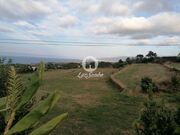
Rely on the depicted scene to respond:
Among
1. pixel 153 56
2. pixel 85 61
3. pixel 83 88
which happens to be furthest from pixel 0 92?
pixel 153 56

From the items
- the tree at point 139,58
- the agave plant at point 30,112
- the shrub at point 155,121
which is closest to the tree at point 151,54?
the tree at point 139,58

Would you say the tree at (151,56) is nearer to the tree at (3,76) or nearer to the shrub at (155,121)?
the tree at (3,76)

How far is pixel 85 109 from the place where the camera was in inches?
426

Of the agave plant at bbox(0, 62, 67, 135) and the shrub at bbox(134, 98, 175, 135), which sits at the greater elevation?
the agave plant at bbox(0, 62, 67, 135)

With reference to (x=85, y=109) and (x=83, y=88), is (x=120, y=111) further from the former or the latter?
(x=83, y=88)

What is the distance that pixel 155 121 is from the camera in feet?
14.2

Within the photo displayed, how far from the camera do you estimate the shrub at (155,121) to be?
4.26 meters

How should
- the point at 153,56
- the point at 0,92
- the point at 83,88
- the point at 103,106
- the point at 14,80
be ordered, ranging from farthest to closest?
the point at 153,56 → the point at 83,88 → the point at 103,106 → the point at 0,92 → the point at 14,80

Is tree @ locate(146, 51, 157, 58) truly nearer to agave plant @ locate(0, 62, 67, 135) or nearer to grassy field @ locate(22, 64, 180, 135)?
grassy field @ locate(22, 64, 180, 135)

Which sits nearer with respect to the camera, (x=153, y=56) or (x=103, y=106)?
(x=103, y=106)

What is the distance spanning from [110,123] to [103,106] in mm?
2392

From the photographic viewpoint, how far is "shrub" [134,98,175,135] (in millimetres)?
4262

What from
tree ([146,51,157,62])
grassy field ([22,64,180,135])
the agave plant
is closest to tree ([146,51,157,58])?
tree ([146,51,157,62])

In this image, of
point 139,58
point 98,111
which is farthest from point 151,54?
point 98,111
